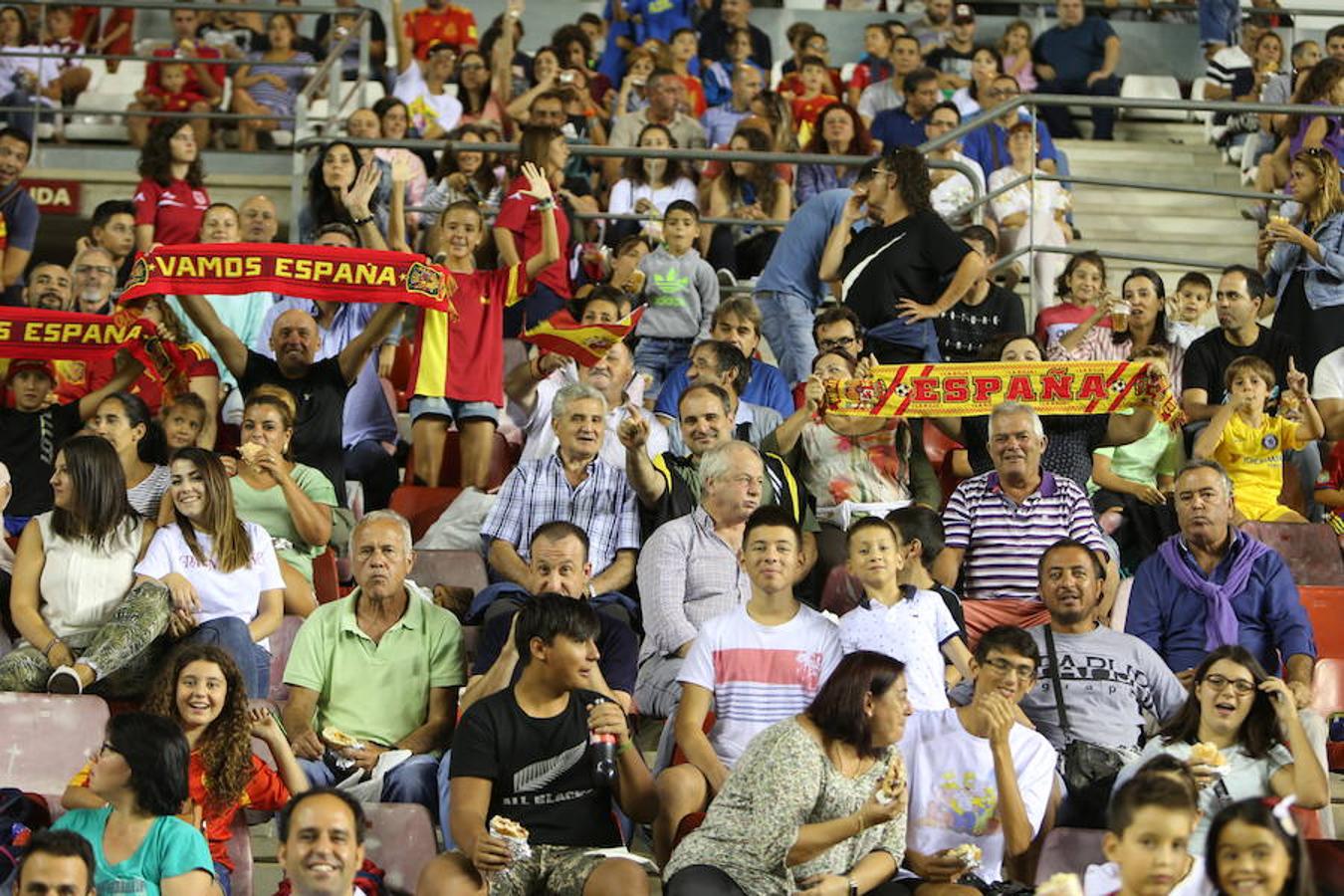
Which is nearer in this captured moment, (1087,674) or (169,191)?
(1087,674)

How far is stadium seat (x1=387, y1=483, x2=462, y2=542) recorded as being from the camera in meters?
8.73

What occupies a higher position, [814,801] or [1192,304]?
[1192,304]

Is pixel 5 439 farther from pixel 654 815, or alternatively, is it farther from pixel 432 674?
pixel 654 815

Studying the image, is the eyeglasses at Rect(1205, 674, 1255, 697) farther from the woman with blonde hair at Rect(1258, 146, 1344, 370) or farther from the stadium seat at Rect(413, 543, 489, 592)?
the woman with blonde hair at Rect(1258, 146, 1344, 370)

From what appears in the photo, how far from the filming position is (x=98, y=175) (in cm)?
1315

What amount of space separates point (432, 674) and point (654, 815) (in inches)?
43.0

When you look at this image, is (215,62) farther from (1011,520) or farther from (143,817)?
(143,817)

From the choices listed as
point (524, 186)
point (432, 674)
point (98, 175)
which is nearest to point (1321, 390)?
point (524, 186)

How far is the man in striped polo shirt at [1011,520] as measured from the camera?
26.2 feet

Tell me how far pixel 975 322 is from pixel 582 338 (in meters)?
2.00

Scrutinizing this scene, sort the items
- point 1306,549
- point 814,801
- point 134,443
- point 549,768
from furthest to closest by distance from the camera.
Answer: point 1306,549 → point 134,443 → point 549,768 → point 814,801

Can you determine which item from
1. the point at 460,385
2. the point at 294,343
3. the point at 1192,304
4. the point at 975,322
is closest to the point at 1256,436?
the point at 1192,304

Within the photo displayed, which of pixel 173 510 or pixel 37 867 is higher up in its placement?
pixel 173 510

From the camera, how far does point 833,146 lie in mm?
12133
